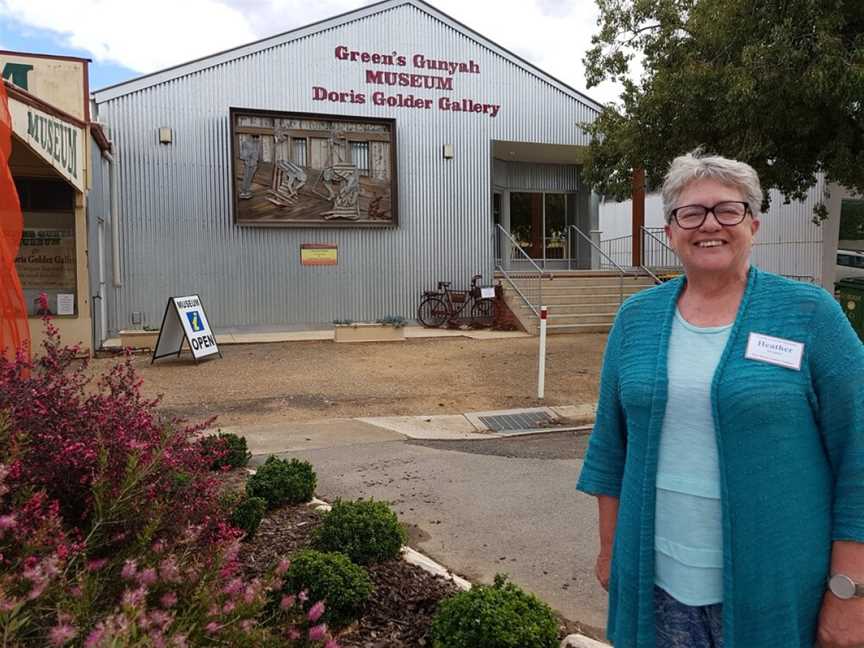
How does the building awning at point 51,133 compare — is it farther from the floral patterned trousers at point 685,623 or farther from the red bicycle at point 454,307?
the floral patterned trousers at point 685,623

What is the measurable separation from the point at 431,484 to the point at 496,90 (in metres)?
16.0

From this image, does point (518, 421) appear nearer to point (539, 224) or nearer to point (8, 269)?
point (8, 269)

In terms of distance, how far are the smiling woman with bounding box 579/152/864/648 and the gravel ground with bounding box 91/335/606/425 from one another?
6.72 metres

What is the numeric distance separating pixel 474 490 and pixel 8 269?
3403 millimetres

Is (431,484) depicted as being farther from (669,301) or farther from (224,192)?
(224,192)

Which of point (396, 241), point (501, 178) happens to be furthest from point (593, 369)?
point (501, 178)

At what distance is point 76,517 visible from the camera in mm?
2453

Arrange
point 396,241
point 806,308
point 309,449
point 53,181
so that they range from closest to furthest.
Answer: point 806,308 < point 309,449 < point 53,181 < point 396,241

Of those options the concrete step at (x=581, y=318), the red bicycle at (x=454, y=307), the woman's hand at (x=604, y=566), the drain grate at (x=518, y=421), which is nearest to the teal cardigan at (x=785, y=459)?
the woman's hand at (x=604, y=566)

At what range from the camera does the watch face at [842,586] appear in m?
1.68

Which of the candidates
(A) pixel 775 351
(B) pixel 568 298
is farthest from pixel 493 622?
(B) pixel 568 298

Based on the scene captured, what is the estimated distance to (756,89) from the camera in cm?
1027

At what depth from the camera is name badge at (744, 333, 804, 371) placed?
1.67 m

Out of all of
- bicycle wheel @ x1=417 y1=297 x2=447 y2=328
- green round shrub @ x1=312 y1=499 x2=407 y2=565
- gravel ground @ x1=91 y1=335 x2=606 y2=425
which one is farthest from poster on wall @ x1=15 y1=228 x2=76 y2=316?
green round shrub @ x1=312 y1=499 x2=407 y2=565
